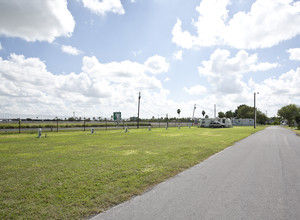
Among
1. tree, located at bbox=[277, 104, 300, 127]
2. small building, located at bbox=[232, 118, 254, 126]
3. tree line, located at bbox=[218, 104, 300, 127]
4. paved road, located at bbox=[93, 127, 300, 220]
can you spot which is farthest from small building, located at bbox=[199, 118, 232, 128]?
paved road, located at bbox=[93, 127, 300, 220]

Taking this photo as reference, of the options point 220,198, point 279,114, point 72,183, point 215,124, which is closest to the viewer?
point 220,198

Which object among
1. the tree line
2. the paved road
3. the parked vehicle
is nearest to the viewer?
the paved road

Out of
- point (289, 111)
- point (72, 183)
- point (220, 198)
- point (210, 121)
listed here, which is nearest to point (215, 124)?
point (210, 121)

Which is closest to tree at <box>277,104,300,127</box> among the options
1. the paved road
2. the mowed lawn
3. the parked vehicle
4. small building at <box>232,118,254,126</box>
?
small building at <box>232,118,254,126</box>

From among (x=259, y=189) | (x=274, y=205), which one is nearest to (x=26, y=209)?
(x=274, y=205)

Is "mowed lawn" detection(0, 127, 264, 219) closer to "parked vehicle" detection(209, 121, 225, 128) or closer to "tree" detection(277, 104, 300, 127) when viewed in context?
"parked vehicle" detection(209, 121, 225, 128)

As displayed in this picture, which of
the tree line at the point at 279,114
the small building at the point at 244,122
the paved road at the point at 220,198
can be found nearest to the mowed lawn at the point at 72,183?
the paved road at the point at 220,198

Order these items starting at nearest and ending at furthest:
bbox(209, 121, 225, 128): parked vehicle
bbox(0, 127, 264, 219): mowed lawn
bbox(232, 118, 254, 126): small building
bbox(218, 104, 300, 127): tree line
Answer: bbox(0, 127, 264, 219): mowed lawn
bbox(209, 121, 225, 128): parked vehicle
bbox(218, 104, 300, 127): tree line
bbox(232, 118, 254, 126): small building

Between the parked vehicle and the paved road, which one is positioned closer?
the paved road

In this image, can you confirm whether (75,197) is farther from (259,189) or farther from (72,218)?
(259,189)

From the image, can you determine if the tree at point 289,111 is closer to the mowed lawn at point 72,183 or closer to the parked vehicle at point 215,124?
the parked vehicle at point 215,124

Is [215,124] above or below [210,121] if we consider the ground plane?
below

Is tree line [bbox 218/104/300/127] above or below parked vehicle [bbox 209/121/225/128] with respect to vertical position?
above

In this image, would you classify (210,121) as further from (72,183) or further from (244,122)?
(72,183)
